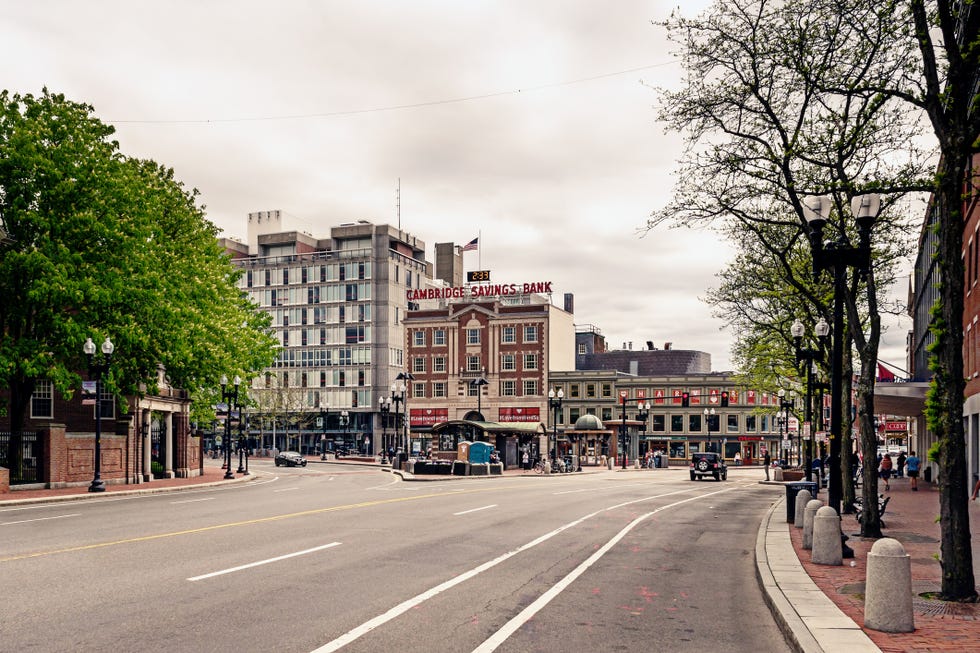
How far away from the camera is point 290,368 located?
125 meters

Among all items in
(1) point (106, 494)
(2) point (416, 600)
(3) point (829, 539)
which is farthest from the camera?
(1) point (106, 494)

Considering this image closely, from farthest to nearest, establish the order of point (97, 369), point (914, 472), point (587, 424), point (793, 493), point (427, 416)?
1. point (427, 416)
2. point (587, 424)
3. point (914, 472)
4. point (97, 369)
5. point (793, 493)

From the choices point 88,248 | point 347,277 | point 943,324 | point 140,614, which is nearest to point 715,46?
point 943,324

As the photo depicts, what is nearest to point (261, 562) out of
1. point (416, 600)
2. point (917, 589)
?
point (416, 600)

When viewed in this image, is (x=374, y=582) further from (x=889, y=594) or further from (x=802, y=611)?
(x=889, y=594)

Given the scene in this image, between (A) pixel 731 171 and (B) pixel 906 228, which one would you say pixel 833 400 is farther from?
(B) pixel 906 228

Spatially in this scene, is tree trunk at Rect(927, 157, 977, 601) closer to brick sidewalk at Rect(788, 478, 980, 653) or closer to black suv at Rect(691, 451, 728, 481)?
brick sidewalk at Rect(788, 478, 980, 653)

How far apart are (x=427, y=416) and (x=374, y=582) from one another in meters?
92.8

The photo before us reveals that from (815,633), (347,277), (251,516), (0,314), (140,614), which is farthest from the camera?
(347,277)

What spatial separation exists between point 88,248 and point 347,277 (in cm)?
8797

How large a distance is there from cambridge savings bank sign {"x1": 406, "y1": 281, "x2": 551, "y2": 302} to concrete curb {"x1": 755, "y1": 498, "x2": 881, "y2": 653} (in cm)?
8537

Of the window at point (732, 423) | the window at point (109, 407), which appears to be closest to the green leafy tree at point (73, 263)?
the window at point (109, 407)

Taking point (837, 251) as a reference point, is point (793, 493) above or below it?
below

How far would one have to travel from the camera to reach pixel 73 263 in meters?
32.7
